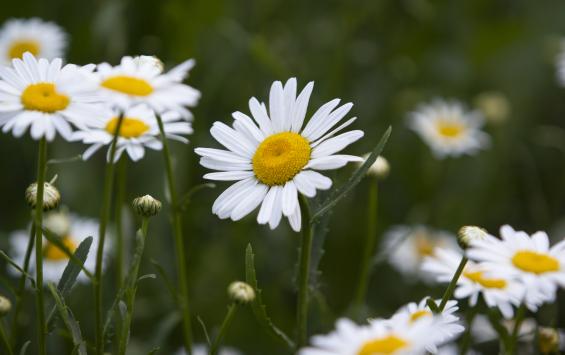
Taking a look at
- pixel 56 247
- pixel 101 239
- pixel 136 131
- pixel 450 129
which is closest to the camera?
pixel 101 239

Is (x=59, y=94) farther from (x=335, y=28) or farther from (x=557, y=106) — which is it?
(x=557, y=106)

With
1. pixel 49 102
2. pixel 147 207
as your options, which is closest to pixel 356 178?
pixel 147 207

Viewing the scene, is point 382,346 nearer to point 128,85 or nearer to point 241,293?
point 241,293

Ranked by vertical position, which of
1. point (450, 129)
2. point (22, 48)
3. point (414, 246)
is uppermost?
point (22, 48)

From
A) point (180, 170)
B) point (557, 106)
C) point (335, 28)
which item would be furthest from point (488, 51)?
point (180, 170)

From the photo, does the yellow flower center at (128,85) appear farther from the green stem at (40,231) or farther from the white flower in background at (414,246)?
the white flower in background at (414,246)

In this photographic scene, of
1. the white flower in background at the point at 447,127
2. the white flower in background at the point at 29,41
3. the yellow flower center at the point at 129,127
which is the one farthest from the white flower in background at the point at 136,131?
the white flower in background at the point at 447,127

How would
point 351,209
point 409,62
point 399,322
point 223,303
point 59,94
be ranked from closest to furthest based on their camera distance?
point 399,322 → point 59,94 → point 223,303 → point 351,209 → point 409,62
